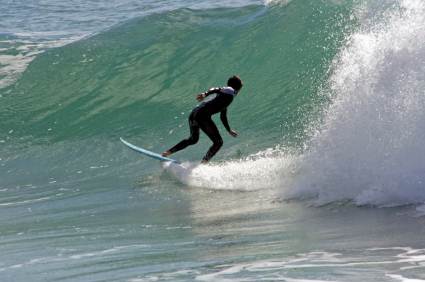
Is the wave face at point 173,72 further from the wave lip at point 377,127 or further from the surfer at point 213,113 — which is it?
the wave lip at point 377,127

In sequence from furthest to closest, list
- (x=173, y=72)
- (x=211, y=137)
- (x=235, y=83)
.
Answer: (x=173, y=72)
(x=211, y=137)
(x=235, y=83)

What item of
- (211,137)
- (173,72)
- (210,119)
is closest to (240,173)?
(211,137)

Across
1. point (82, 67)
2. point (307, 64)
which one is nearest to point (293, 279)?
point (307, 64)

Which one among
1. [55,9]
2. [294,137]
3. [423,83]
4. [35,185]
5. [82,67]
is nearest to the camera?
[423,83]

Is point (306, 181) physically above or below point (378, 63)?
below

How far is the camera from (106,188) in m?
10.6

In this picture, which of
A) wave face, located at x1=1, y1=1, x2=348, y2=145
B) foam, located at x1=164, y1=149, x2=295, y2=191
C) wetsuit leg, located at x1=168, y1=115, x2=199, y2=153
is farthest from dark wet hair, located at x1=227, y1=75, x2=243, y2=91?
wave face, located at x1=1, y1=1, x2=348, y2=145

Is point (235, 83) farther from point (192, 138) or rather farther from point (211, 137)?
point (192, 138)

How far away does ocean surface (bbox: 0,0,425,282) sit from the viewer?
20.6 ft

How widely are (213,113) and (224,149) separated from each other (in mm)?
1107

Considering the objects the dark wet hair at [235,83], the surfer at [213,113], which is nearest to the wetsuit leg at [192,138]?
the surfer at [213,113]

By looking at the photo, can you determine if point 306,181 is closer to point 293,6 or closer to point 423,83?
point 423,83

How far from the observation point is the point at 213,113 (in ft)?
36.8

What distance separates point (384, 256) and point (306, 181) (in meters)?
3.01
